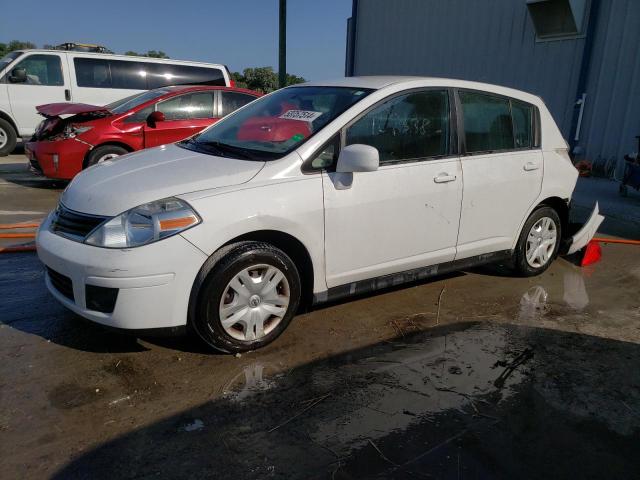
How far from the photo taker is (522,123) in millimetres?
4578

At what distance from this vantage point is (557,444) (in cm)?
252

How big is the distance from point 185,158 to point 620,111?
8.83 m

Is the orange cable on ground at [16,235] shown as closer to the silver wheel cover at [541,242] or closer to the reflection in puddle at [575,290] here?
the silver wheel cover at [541,242]

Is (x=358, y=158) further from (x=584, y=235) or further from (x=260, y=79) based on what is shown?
(x=260, y=79)

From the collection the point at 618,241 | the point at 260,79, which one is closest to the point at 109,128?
the point at 618,241

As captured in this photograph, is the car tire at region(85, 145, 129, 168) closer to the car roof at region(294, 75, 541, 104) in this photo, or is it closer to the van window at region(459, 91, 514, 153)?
the car roof at region(294, 75, 541, 104)

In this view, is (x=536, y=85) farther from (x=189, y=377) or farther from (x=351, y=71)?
(x=189, y=377)

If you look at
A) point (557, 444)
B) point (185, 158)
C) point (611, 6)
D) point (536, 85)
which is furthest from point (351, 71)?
point (557, 444)

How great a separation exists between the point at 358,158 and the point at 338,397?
1413 millimetres

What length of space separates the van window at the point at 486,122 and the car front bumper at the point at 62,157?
5553 millimetres

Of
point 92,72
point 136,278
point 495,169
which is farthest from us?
point 92,72

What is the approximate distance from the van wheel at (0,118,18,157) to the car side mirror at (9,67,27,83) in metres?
0.86

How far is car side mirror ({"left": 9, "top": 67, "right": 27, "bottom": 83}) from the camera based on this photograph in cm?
1060

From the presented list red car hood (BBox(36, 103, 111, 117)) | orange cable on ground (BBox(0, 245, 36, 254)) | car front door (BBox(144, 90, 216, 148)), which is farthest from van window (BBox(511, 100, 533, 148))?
red car hood (BBox(36, 103, 111, 117))
